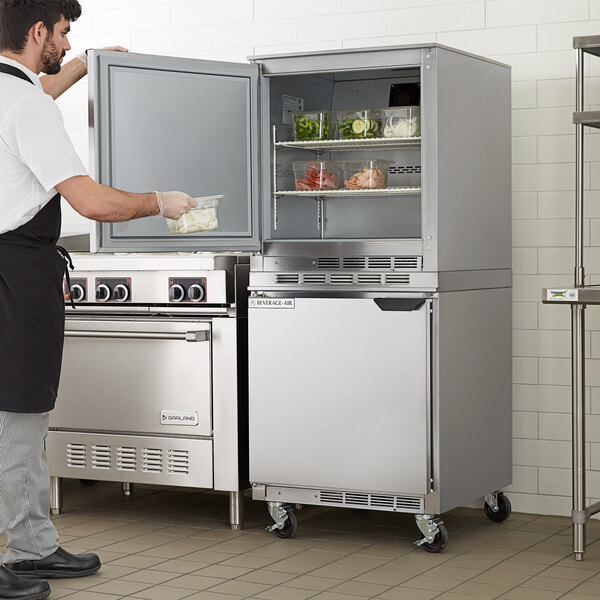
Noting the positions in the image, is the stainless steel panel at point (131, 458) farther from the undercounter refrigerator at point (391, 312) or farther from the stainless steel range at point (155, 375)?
the undercounter refrigerator at point (391, 312)

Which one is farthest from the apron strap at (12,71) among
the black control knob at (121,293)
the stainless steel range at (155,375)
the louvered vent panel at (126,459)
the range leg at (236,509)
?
the range leg at (236,509)

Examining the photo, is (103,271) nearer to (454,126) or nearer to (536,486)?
(454,126)

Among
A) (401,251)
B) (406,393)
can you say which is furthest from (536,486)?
(401,251)

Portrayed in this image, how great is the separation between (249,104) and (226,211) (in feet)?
1.46

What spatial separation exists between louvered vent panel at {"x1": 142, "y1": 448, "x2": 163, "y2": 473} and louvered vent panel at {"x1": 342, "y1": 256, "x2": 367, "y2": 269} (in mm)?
1118

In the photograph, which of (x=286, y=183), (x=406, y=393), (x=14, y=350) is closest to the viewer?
(x=14, y=350)

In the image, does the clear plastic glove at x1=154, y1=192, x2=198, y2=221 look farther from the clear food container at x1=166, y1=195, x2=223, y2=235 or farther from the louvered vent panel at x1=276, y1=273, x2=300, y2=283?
the louvered vent panel at x1=276, y1=273, x2=300, y2=283

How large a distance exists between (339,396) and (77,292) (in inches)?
49.7

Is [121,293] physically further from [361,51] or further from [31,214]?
[361,51]

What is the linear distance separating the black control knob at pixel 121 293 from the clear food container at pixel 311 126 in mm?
972

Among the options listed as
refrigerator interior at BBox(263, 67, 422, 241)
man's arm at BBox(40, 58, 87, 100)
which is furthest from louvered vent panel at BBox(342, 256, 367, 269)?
man's arm at BBox(40, 58, 87, 100)

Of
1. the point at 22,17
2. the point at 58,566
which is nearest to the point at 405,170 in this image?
the point at 22,17

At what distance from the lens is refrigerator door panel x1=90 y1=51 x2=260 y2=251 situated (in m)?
4.20

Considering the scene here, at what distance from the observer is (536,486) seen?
4.71m
